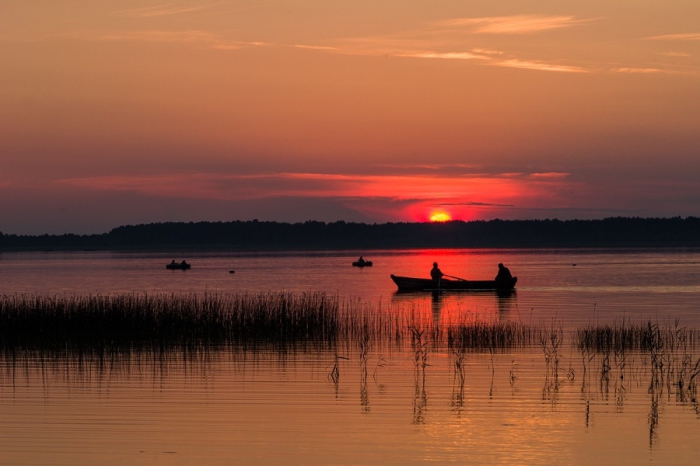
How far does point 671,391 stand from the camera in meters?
16.0

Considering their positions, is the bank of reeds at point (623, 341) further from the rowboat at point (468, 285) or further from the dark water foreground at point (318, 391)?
the rowboat at point (468, 285)

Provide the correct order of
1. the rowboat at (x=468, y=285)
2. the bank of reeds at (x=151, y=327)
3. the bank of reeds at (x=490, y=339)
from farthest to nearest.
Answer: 1. the rowboat at (x=468, y=285)
2. the bank of reeds at (x=151, y=327)
3. the bank of reeds at (x=490, y=339)

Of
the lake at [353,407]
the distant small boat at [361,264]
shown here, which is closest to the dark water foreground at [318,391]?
the lake at [353,407]

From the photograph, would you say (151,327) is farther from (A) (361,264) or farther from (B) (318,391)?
(A) (361,264)

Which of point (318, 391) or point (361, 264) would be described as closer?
point (318, 391)

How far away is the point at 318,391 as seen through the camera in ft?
54.0

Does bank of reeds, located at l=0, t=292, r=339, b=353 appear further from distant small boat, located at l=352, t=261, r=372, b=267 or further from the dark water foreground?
distant small boat, located at l=352, t=261, r=372, b=267

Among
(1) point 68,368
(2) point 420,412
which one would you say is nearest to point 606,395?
(2) point 420,412

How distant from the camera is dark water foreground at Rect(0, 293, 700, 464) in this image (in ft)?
39.7

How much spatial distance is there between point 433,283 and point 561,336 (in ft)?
89.2

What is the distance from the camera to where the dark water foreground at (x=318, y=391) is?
12.1m

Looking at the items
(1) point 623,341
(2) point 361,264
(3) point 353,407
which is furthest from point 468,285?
(2) point 361,264

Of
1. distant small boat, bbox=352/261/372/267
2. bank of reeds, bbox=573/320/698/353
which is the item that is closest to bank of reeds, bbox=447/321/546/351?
bank of reeds, bbox=573/320/698/353

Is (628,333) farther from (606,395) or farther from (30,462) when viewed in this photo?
(30,462)
